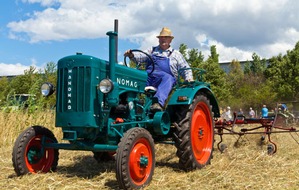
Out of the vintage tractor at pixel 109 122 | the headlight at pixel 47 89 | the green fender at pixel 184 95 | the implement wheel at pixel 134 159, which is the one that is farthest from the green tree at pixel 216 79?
the implement wheel at pixel 134 159

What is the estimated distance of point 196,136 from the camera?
5.52 meters

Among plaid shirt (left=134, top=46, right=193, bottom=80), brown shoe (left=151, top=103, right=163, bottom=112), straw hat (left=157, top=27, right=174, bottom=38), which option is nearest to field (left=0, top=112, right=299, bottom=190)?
brown shoe (left=151, top=103, right=163, bottom=112)

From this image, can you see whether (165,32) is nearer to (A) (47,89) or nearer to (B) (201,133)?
(B) (201,133)

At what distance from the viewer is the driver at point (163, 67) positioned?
5391 mm

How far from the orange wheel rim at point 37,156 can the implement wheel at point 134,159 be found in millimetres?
1325

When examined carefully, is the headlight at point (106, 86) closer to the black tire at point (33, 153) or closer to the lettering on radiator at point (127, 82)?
the lettering on radiator at point (127, 82)

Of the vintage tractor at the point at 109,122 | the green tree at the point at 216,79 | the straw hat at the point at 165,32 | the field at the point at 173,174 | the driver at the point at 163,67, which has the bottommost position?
the field at the point at 173,174

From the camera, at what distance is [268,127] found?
7512 mm

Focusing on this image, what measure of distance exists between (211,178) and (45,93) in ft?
7.50

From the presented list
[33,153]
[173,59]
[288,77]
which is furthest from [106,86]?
[288,77]

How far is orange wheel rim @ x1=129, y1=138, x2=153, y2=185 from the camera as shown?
3986 millimetres

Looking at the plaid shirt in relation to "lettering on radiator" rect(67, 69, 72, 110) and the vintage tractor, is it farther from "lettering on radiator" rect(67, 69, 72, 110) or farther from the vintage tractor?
"lettering on radiator" rect(67, 69, 72, 110)

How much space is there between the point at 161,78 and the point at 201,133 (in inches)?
40.5

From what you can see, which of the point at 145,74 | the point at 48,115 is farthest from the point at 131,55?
the point at 48,115
